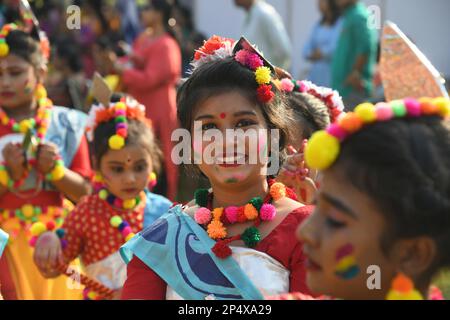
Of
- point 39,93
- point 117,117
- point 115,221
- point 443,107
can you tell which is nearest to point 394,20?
point 39,93

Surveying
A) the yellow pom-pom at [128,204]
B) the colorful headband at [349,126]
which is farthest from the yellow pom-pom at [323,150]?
the yellow pom-pom at [128,204]

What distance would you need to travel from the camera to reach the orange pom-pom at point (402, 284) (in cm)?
207

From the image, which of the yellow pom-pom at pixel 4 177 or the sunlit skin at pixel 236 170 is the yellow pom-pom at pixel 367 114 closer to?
the sunlit skin at pixel 236 170

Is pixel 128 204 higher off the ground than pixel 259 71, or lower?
lower

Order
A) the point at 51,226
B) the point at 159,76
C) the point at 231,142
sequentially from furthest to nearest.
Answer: the point at 159,76, the point at 51,226, the point at 231,142

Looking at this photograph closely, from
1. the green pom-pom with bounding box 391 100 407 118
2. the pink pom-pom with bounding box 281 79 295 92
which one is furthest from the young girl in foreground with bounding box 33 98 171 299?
the green pom-pom with bounding box 391 100 407 118

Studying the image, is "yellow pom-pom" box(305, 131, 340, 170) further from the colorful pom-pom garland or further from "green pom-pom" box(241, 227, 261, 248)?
the colorful pom-pom garland

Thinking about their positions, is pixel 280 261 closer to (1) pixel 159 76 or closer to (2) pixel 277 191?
(2) pixel 277 191

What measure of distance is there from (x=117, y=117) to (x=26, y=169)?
27.8 inches

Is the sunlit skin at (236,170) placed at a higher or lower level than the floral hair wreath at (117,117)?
lower

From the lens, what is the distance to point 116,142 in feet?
14.8

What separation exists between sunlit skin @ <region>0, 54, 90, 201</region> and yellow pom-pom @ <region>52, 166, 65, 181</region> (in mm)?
24

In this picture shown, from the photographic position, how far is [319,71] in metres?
8.01
